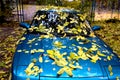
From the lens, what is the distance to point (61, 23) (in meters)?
5.61

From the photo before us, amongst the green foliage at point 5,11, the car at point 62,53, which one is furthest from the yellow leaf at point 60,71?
the green foliage at point 5,11

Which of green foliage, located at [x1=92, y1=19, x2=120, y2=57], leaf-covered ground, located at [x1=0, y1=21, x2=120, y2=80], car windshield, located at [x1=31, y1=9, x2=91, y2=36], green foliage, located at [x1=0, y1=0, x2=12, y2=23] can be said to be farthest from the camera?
green foliage, located at [x1=0, y1=0, x2=12, y2=23]

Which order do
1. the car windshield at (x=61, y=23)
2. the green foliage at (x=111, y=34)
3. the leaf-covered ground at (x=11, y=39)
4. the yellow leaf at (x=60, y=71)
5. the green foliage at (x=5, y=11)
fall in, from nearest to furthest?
the yellow leaf at (x=60, y=71) < the car windshield at (x=61, y=23) < the leaf-covered ground at (x=11, y=39) < the green foliage at (x=111, y=34) < the green foliage at (x=5, y=11)

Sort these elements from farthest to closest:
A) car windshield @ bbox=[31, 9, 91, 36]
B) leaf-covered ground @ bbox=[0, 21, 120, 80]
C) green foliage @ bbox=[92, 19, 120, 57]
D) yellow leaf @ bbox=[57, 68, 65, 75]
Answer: green foliage @ bbox=[92, 19, 120, 57] < leaf-covered ground @ bbox=[0, 21, 120, 80] < car windshield @ bbox=[31, 9, 91, 36] < yellow leaf @ bbox=[57, 68, 65, 75]

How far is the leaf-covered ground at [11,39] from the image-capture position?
696 centimetres

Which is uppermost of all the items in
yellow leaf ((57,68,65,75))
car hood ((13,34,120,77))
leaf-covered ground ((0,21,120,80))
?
car hood ((13,34,120,77))

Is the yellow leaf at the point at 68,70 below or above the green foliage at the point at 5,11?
below

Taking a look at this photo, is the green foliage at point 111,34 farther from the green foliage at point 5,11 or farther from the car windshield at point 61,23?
the green foliage at point 5,11

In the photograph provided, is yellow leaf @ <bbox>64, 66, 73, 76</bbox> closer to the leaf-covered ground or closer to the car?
the car

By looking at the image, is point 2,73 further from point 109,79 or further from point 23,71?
point 109,79

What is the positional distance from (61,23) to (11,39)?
5217 millimetres

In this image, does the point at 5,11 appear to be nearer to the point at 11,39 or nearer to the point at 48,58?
the point at 11,39

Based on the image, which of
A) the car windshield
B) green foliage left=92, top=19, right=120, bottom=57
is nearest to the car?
the car windshield

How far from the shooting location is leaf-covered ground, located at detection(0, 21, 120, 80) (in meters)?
6.96
